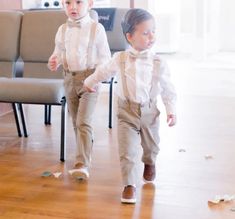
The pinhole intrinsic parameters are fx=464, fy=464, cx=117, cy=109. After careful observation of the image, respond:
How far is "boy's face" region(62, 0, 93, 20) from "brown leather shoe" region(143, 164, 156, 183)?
869 millimetres

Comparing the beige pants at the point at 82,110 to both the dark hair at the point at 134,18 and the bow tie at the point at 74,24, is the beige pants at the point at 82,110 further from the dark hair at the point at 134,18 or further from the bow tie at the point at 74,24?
the dark hair at the point at 134,18

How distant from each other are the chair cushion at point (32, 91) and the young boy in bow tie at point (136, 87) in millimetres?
579

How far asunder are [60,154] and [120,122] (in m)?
0.78

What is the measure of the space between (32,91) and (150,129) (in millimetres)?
881

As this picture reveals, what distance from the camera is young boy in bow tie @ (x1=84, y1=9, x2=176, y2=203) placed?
2.13 metres

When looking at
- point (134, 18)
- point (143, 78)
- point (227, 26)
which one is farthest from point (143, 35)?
point (227, 26)

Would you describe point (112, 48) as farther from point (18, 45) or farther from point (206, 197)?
point (206, 197)

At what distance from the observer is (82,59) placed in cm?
247

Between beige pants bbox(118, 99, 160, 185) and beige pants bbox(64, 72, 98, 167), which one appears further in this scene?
beige pants bbox(64, 72, 98, 167)

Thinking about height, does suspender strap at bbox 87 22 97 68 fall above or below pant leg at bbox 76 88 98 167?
above

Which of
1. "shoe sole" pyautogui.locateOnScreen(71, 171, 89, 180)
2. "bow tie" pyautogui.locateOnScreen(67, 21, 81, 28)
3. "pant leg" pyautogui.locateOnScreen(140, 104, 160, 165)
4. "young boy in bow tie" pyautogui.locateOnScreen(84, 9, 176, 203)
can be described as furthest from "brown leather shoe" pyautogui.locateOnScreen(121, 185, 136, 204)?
"bow tie" pyautogui.locateOnScreen(67, 21, 81, 28)

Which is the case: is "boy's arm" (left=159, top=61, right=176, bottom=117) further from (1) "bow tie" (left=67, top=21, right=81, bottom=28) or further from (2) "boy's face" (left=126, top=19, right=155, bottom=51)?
(1) "bow tie" (left=67, top=21, right=81, bottom=28)

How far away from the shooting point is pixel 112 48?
3.79 m

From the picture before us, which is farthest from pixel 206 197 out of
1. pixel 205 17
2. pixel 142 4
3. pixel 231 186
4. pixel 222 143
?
pixel 205 17
